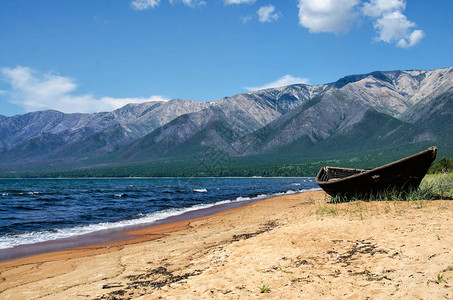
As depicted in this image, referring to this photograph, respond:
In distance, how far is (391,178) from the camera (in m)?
14.9

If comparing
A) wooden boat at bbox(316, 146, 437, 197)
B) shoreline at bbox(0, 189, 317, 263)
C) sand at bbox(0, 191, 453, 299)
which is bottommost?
shoreline at bbox(0, 189, 317, 263)

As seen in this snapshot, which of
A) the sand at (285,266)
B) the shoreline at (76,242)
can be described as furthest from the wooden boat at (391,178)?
the shoreline at (76,242)

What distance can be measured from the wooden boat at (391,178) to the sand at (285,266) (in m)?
2.32

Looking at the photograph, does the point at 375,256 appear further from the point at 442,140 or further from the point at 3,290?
the point at 442,140

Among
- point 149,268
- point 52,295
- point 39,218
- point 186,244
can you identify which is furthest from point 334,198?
point 39,218

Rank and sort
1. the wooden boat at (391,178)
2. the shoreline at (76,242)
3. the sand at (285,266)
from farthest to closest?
the wooden boat at (391,178), the shoreline at (76,242), the sand at (285,266)

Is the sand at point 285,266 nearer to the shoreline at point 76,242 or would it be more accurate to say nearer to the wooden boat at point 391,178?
the shoreline at point 76,242

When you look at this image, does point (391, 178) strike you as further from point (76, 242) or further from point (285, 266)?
point (76, 242)

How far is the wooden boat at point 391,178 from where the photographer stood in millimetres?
14016

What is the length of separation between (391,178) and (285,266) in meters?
9.58

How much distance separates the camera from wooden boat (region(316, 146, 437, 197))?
46.0 ft

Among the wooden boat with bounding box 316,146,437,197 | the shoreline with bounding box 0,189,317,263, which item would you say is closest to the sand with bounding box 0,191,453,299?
the shoreline with bounding box 0,189,317,263

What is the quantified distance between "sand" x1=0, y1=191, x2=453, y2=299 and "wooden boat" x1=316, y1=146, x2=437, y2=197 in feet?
7.61

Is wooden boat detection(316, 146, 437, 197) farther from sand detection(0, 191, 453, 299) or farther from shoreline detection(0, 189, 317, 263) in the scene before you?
shoreline detection(0, 189, 317, 263)
